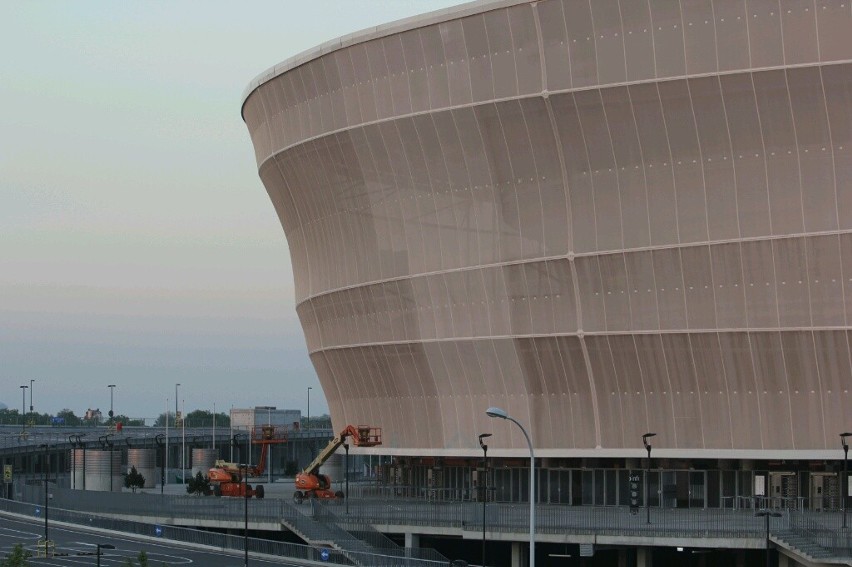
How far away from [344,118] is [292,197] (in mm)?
8488

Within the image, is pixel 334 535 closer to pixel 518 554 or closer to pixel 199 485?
pixel 518 554

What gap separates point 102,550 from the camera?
68188 mm

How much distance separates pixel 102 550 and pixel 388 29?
27128 millimetres

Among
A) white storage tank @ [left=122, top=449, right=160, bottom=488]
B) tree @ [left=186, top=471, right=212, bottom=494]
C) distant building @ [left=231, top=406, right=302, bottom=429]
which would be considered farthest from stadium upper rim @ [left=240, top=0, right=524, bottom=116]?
distant building @ [left=231, top=406, right=302, bottom=429]

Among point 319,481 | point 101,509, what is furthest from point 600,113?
point 101,509

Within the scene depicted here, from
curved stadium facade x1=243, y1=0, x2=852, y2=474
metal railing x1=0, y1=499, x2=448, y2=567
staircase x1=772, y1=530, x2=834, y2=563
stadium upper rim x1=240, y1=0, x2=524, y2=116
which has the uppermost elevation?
stadium upper rim x1=240, y1=0, x2=524, y2=116

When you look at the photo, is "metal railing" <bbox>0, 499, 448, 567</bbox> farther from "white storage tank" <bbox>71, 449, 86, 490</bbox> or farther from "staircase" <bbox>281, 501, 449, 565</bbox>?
"white storage tank" <bbox>71, 449, 86, 490</bbox>

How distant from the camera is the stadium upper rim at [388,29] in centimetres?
6081

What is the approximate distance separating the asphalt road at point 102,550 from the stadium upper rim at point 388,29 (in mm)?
23082

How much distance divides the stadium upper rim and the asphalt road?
23082mm

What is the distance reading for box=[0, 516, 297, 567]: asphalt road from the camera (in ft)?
202

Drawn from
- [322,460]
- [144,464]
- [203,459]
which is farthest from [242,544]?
[144,464]

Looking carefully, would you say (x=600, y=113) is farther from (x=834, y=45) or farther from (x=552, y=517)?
(x=552, y=517)

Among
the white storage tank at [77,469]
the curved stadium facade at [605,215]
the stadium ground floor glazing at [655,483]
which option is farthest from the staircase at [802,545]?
the white storage tank at [77,469]
